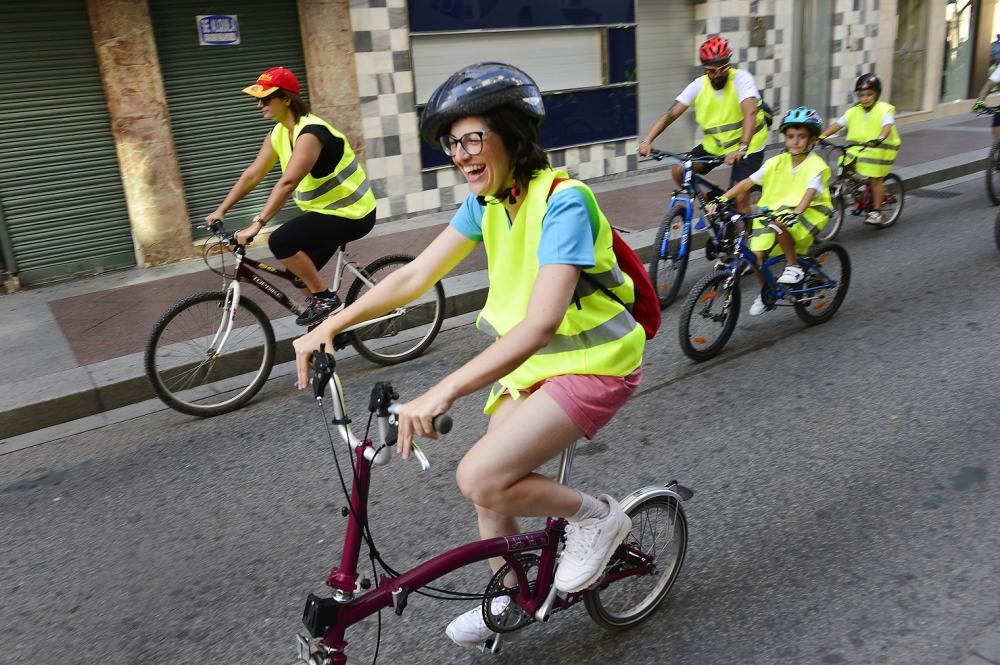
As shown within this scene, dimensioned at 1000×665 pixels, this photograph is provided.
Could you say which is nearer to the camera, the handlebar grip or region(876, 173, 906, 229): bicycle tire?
the handlebar grip

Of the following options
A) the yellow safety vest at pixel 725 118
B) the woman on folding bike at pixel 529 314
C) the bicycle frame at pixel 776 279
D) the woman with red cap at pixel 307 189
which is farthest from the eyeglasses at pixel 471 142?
the yellow safety vest at pixel 725 118

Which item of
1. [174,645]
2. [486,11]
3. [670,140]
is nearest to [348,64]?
[486,11]

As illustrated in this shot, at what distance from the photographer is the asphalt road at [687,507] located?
304cm

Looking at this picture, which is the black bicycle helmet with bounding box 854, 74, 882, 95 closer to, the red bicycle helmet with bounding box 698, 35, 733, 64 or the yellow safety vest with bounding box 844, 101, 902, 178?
the yellow safety vest with bounding box 844, 101, 902, 178

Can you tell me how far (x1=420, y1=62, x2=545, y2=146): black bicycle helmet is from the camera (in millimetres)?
2260

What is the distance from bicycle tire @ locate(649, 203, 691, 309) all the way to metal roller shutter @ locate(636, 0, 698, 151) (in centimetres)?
661

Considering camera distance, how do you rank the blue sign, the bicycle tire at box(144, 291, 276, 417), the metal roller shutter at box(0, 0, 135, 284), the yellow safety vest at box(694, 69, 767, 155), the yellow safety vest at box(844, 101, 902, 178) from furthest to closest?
the blue sign → the yellow safety vest at box(844, 101, 902, 178) → the metal roller shutter at box(0, 0, 135, 284) → the yellow safety vest at box(694, 69, 767, 155) → the bicycle tire at box(144, 291, 276, 417)

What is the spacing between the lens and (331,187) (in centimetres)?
562

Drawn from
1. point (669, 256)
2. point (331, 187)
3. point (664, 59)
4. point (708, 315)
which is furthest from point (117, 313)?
point (664, 59)

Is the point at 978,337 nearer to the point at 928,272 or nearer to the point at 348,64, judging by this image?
the point at 928,272

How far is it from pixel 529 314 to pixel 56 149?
25.7ft

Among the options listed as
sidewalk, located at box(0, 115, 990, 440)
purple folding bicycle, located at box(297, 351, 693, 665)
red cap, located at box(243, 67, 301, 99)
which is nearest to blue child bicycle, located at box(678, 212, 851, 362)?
sidewalk, located at box(0, 115, 990, 440)

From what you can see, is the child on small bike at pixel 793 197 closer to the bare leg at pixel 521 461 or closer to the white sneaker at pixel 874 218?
the white sneaker at pixel 874 218

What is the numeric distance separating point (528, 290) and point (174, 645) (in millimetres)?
1930
